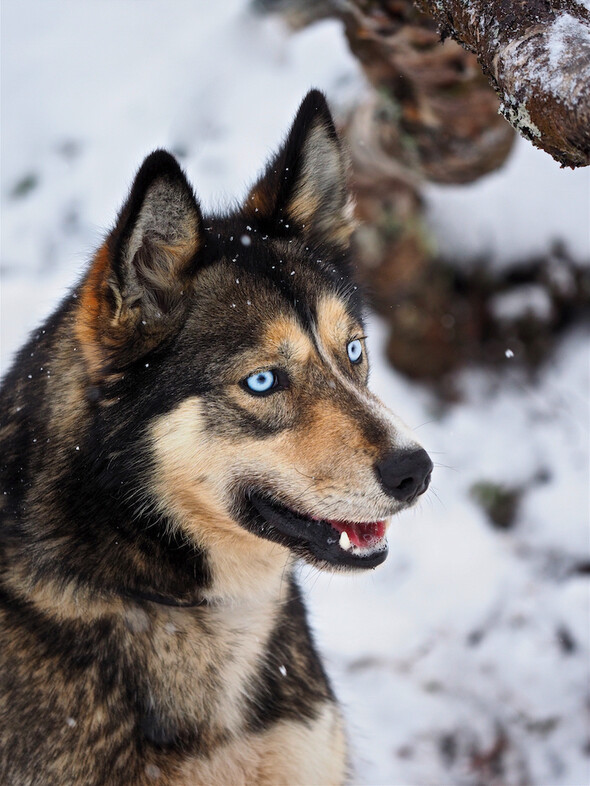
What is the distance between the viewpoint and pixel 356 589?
15.1 feet

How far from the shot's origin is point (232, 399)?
7.80 ft

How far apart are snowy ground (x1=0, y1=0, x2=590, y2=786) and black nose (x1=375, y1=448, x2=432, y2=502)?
0.89m

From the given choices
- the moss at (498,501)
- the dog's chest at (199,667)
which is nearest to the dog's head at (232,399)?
the dog's chest at (199,667)

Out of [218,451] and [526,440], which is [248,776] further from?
[526,440]

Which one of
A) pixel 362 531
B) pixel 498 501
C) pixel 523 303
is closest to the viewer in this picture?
pixel 362 531

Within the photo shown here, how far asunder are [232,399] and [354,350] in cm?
48

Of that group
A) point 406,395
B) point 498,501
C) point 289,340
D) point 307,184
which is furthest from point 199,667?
point 406,395

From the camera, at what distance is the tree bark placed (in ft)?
6.55

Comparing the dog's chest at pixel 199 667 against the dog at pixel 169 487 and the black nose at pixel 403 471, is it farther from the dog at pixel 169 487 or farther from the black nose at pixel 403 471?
the black nose at pixel 403 471

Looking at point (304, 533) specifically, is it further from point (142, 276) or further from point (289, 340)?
point (142, 276)

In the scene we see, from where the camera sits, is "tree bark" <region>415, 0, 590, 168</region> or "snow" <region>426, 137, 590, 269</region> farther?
"snow" <region>426, 137, 590, 269</region>

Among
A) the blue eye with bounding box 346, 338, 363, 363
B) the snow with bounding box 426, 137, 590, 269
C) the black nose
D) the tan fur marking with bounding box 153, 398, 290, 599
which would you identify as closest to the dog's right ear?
the tan fur marking with bounding box 153, 398, 290, 599

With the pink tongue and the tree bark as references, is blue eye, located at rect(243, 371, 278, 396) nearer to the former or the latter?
the pink tongue

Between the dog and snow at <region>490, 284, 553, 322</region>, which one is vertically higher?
the dog
